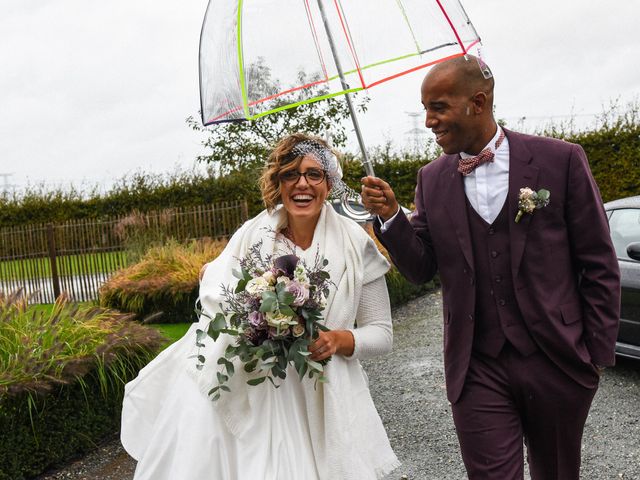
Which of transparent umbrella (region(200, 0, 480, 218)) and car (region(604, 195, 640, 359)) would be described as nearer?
transparent umbrella (region(200, 0, 480, 218))

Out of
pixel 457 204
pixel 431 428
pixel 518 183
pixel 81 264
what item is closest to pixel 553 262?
pixel 518 183

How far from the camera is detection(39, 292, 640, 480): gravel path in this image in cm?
490

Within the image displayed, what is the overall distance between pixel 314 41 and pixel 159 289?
7954mm

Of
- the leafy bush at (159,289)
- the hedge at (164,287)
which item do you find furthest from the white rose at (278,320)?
the leafy bush at (159,289)

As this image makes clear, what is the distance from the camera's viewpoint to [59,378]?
197 inches

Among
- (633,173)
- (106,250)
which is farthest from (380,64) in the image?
(633,173)

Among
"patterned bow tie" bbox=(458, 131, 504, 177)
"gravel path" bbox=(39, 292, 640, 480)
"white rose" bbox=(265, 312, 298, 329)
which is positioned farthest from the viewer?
"gravel path" bbox=(39, 292, 640, 480)

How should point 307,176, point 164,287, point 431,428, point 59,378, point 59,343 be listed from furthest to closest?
point 164,287 < point 431,428 < point 59,343 < point 59,378 < point 307,176

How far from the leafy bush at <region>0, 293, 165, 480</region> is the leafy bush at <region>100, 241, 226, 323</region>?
408 centimetres

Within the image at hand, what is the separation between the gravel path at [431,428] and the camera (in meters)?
4.90

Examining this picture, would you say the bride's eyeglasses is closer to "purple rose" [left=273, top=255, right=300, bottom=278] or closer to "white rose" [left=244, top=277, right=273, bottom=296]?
"purple rose" [left=273, top=255, right=300, bottom=278]

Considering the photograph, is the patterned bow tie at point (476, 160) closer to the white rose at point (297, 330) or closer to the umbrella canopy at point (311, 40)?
the umbrella canopy at point (311, 40)

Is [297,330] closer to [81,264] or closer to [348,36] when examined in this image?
[348,36]

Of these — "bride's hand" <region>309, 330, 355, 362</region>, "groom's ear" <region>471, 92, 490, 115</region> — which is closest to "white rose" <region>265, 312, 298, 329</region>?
"bride's hand" <region>309, 330, 355, 362</region>
